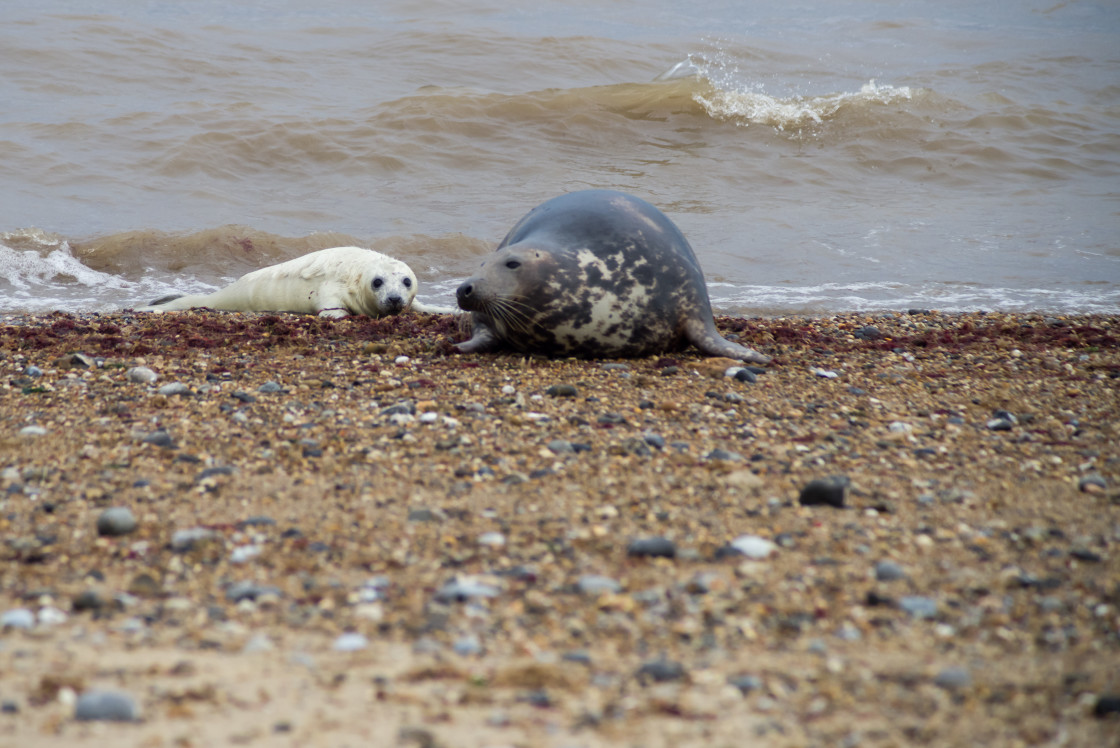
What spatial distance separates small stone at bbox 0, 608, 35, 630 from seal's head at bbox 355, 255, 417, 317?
15.4 ft

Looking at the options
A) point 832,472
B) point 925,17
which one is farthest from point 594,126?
point 925,17

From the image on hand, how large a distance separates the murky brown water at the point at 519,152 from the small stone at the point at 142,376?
3.66 meters

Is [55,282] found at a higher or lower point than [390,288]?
lower

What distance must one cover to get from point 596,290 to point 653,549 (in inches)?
90.7

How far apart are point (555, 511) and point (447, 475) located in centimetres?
46

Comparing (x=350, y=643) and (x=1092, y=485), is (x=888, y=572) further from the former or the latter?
(x=350, y=643)

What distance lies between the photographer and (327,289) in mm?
6934

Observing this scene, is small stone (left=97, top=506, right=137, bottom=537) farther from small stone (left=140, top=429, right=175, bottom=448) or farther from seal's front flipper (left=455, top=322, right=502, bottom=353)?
seal's front flipper (left=455, top=322, right=502, bottom=353)

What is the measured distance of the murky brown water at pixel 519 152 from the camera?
8.84 m

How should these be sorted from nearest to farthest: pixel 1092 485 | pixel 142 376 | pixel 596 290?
1. pixel 1092 485
2. pixel 142 376
3. pixel 596 290

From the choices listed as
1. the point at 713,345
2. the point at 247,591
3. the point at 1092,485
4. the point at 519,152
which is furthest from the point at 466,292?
the point at 519,152

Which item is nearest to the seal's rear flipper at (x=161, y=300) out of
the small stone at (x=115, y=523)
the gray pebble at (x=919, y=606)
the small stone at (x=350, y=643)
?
the small stone at (x=115, y=523)

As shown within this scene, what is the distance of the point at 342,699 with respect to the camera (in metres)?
1.87

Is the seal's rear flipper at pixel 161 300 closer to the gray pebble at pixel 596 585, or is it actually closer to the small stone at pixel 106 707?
the gray pebble at pixel 596 585
